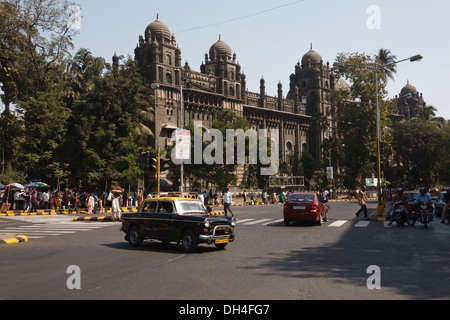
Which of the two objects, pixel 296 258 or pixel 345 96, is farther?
pixel 345 96

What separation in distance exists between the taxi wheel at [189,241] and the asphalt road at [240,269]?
233mm

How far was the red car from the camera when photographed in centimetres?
1941

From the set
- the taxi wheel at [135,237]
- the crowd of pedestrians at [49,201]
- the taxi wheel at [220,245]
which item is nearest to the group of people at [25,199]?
the crowd of pedestrians at [49,201]

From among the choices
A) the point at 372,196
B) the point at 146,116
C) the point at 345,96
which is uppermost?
the point at 345,96

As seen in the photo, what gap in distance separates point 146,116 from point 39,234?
26.4 meters

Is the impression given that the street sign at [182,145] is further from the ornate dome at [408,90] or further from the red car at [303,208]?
the ornate dome at [408,90]

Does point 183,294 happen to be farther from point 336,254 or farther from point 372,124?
point 372,124

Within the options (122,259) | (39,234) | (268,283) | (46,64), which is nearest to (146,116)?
(46,64)

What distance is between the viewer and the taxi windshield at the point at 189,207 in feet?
41.7

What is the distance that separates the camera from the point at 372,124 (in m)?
54.8

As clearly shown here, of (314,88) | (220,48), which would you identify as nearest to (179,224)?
(220,48)

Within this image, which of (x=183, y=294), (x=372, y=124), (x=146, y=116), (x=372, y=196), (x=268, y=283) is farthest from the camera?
(x=372, y=196)

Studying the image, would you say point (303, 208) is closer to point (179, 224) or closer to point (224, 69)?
point (179, 224)
